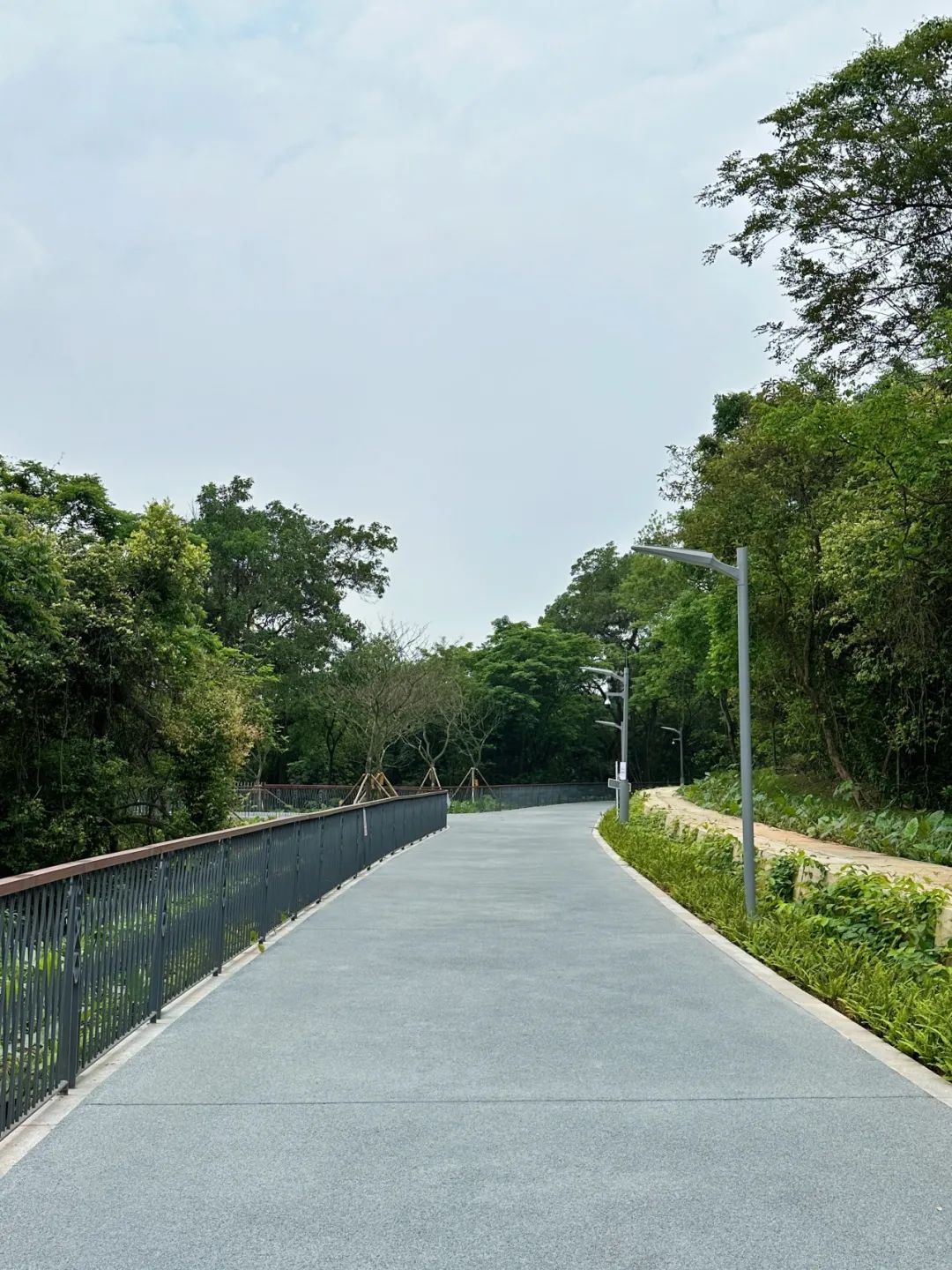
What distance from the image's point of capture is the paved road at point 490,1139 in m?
3.59

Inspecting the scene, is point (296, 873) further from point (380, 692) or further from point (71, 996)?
point (380, 692)

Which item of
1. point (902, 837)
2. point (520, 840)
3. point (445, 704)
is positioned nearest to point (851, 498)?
point (902, 837)

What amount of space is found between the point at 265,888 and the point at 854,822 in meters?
10.6

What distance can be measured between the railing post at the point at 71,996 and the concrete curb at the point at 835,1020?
4.12 metres

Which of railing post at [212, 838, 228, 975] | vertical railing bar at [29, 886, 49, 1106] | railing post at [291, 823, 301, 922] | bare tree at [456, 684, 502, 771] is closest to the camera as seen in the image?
vertical railing bar at [29, 886, 49, 1106]

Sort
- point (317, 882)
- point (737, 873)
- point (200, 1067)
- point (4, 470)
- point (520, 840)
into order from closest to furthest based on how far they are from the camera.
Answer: point (200, 1067) → point (317, 882) → point (737, 873) → point (4, 470) → point (520, 840)

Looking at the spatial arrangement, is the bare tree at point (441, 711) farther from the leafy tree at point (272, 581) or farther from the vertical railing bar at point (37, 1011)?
the vertical railing bar at point (37, 1011)

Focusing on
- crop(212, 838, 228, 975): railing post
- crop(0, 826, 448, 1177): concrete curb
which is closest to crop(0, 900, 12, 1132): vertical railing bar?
crop(0, 826, 448, 1177): concrete curb

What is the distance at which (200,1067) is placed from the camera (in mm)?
5711

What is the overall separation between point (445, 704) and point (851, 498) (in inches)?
1138

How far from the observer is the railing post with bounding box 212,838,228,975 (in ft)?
27.3

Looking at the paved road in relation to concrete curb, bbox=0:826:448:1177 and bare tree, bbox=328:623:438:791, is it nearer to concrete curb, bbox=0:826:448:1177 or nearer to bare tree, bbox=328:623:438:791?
concrete curb, bbox=0:826:448:1177

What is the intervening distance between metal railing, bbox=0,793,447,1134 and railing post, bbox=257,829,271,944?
2 cm

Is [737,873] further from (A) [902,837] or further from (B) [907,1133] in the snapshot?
(B) [907,1133]
